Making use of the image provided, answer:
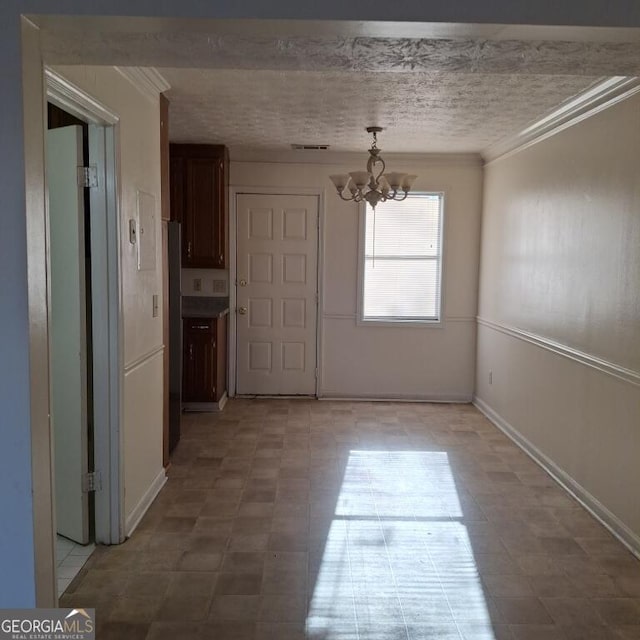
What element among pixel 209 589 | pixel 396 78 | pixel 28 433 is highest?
pixel 396 78

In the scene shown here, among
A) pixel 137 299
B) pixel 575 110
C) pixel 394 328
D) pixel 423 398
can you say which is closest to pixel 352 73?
pixel 575 110

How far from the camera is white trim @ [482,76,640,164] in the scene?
3049 mm

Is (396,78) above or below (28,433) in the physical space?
above

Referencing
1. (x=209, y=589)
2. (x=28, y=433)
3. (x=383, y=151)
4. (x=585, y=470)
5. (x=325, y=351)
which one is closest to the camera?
(x=28, y=433)

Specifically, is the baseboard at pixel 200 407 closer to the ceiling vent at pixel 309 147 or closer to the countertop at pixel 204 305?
the countertop at pixel 204 305

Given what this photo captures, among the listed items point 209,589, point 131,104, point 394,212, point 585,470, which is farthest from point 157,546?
point 394,212

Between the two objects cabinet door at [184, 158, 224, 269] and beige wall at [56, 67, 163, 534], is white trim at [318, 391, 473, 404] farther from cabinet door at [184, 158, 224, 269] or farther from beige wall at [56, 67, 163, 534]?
beige wall at [56, 67, 163, 534]

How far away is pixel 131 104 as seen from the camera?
2992 millimetres

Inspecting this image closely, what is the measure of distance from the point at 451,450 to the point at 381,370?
5.42ft

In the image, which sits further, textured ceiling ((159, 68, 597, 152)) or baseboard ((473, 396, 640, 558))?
textured ceiling ((159, 68, 597, 152))

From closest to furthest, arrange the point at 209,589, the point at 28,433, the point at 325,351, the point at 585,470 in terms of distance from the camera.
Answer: the point at 28,433 < the point at 209,589 < the point at 585,470 < the point at 325,351

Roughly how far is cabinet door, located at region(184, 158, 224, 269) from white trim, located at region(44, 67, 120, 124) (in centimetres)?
269

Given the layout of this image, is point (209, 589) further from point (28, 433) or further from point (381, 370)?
point (381, 370)
